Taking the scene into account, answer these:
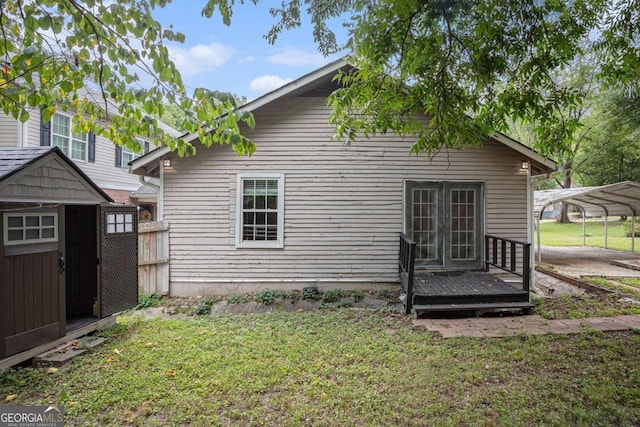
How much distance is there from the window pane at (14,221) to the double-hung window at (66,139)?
8618 millimetres

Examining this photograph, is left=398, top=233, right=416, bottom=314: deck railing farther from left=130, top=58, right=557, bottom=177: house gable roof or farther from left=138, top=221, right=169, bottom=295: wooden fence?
left=138, top=221, right=169, bottom=295: wooden fence

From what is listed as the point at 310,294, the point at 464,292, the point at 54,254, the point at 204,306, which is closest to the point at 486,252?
the point at 464,292

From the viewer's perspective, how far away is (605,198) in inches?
442

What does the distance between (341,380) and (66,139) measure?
1263cm

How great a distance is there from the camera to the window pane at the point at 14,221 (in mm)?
3654

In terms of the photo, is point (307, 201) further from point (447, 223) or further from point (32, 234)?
point (32, 234)

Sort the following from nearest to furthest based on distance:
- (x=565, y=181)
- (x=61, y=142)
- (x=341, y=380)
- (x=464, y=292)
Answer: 1. (x=341, y=380)
2. (x=464, y=292)
3. (x=61, y=142)
4. (x=565, y=181)

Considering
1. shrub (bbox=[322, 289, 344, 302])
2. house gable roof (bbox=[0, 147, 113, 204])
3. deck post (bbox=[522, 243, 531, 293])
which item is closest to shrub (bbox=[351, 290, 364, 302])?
shrub (bbox=[322, 289, 344, 302])

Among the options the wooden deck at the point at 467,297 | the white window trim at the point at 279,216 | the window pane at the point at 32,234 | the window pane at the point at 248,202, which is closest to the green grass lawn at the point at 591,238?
the wooden deck at the point at 467,297

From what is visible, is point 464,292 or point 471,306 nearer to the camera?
point 471,306

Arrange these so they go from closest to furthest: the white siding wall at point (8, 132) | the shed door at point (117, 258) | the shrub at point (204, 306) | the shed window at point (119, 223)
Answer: the shed door at point (117, 258) < the shed window at point (119, 223) < the shrub at point (204, 306) < the white siding wall at point (8, 132)

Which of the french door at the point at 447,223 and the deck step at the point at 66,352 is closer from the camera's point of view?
the deck step at the point at 66,352

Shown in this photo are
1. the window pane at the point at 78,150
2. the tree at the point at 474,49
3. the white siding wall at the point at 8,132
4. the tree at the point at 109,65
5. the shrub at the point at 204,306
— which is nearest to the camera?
the tree at the point at 109,65

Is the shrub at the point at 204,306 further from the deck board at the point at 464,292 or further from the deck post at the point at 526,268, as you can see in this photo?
the deck post at the point at 526,268
